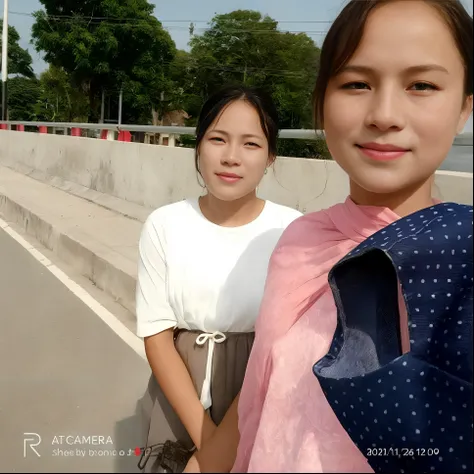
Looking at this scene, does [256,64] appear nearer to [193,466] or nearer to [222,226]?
[222,226]

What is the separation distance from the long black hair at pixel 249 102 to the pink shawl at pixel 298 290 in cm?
56

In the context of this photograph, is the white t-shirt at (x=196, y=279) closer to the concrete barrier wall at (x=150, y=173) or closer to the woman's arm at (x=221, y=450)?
the woman's arm at (x=221, y=450)

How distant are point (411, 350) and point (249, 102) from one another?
98cm

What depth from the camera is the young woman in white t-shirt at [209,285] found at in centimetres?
147

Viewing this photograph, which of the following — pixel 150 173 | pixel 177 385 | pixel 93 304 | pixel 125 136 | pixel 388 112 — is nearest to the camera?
pixel 388 112

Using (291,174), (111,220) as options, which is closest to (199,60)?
(291,174)

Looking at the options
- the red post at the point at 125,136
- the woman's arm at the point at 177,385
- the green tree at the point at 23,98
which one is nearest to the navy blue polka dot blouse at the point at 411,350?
the woman's arm at the point at 177,385

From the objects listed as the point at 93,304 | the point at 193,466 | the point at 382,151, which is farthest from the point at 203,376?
the point at 93,304

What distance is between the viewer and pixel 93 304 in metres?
4.63

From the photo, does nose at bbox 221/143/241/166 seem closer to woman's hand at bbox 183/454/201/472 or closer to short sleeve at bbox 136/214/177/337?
short sleeve at bbox 136/214/177/337

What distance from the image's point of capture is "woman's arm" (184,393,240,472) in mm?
1103

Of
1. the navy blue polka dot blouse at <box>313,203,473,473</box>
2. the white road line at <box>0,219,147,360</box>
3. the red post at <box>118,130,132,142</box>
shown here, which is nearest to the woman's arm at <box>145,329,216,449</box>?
the navy blue polka dot blouse at <box>313,203,473,473</box>

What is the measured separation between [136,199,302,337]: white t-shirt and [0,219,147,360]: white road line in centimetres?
209

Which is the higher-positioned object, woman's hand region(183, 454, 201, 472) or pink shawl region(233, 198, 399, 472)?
pink shawl region(233, 198, 399, 472)
